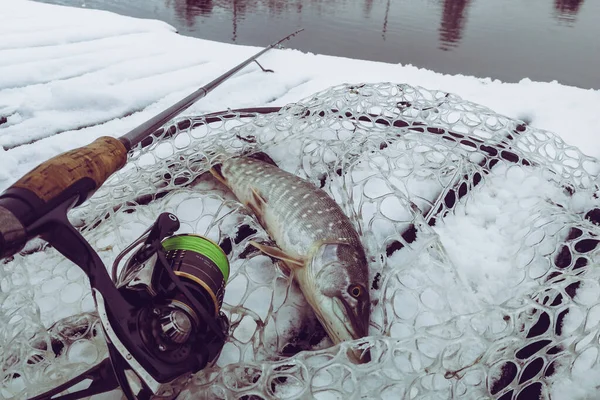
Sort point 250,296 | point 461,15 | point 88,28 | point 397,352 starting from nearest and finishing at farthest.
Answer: point 397,352
point 250,296
point 88,28
point 461,15

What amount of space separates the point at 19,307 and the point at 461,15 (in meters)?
11.3

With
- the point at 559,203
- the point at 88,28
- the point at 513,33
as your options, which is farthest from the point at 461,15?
the point at 559,203

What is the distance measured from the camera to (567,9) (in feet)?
35.4

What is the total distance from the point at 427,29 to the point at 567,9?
4.63m

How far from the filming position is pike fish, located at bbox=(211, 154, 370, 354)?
4.58ft

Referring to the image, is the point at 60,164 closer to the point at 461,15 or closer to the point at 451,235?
the point at 451,235

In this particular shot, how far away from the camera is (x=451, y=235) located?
1732 millimetres

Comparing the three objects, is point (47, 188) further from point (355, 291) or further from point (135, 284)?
point (355, 291)

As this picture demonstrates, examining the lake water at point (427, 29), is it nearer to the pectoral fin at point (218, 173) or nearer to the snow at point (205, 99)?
the snow at point (205, 99)

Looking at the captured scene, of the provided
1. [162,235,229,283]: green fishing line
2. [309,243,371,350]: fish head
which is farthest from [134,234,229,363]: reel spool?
[309,243,371,350]: fish head

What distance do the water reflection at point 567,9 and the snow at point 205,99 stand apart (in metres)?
8.53

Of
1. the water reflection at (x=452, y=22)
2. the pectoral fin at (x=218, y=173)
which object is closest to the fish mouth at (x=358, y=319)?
the pectoral fin at (x=218, y=173)

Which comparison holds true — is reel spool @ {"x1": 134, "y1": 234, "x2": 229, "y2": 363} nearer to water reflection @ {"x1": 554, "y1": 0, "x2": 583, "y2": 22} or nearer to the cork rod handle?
the cork rod handle

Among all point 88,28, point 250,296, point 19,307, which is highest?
point 88,28
